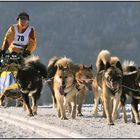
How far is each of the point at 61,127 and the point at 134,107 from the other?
7.62 feet

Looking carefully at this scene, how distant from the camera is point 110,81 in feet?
36.7

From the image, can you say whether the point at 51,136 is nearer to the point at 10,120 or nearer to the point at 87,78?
the point at 10,120

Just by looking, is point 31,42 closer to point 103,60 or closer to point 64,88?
point 64,88

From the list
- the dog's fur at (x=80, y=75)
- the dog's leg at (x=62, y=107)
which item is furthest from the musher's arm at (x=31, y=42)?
the dog's leg at (x=62, y=107)

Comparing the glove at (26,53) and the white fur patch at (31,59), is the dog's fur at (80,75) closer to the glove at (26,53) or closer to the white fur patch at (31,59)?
the white fur patch at (31,59)

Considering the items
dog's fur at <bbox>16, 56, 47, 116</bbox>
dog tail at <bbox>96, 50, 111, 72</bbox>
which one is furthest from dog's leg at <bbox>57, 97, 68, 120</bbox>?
dog tail at <bbox>96, 50, 111, 72</bbox>

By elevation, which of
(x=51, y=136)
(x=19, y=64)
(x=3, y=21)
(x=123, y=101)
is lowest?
(x=51, y=136)

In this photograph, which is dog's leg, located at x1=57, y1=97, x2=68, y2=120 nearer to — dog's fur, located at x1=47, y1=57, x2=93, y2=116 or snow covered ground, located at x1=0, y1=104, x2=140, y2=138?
snow covered ground, located at x1=0, y1=104, x2=140, y2=138

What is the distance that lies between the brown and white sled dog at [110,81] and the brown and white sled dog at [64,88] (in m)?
0.61

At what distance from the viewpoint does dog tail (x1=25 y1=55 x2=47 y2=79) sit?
12.7 m

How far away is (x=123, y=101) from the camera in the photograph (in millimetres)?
11875

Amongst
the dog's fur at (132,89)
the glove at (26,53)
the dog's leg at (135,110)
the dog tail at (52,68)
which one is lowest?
the dog's leg at (135,110)

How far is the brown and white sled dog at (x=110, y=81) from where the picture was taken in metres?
11.2

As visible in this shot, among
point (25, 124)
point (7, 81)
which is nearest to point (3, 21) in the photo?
point (7, 81)
